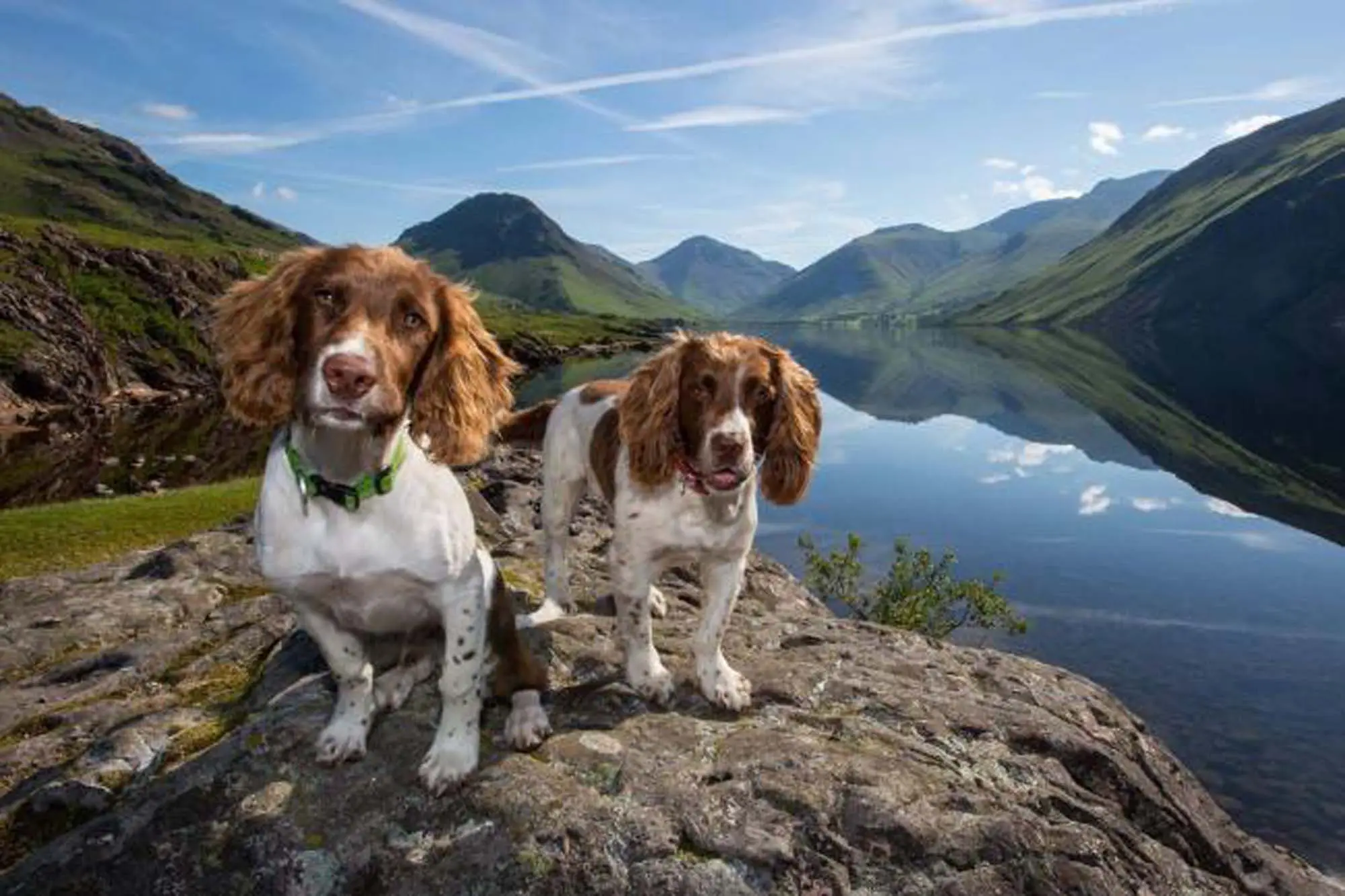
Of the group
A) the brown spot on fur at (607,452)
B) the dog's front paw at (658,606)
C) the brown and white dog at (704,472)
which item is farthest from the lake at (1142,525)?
the brown spot on fur at (607,452)

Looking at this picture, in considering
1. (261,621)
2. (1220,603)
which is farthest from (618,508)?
(1220,603)

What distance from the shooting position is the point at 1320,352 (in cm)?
15100

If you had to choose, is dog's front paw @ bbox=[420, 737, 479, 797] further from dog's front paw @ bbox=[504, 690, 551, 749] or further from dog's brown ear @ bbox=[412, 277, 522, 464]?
dog's brown ear @ bbox=[412, 277, 522, 464]

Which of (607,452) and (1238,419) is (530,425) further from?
(1238,419)

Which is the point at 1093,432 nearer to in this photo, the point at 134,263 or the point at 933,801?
the point at 933,801

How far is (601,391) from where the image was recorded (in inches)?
394

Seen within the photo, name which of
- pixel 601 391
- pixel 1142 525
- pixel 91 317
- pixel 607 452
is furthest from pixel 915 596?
pixel 91 317

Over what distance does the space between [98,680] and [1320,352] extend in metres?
185

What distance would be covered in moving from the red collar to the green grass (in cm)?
1639

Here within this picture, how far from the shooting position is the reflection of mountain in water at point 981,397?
71.2 meters

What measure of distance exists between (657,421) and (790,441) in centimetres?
132

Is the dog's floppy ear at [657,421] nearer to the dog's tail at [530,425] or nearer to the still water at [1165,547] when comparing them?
the dog's tail at [530,425]

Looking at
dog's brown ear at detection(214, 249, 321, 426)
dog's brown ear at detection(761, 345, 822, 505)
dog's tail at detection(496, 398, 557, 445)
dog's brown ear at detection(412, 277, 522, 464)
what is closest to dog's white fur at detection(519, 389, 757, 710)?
dog's brown ear at detection(761, 345, 822, 505)

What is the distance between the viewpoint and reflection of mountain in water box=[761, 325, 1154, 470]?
7125 cm
